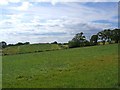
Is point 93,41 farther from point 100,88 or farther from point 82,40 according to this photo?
point 100,88

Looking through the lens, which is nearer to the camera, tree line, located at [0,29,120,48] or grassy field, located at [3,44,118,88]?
grassy field, located at [3,44,118,88]

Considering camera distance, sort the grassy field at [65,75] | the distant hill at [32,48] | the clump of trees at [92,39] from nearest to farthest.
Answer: the grassy field at [65,75] < the distant hill at [32,48] < the clump of trees at [92,39]

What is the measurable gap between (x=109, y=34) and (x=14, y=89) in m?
120

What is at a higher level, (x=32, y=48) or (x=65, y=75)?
(x=32, y=48)

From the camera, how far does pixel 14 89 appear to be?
16000 mm

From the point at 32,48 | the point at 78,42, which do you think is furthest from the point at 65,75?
the point at 78,42

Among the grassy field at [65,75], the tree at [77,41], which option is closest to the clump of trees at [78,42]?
the tree at [77,41]

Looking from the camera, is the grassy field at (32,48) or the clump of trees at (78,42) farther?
the clump of trees at (78,42)

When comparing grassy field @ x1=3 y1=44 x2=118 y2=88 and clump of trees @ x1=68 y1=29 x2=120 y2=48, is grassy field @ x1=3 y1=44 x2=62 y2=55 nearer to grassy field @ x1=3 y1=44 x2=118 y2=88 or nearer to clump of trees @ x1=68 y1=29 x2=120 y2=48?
clump of trees @ x1=68 y1=29 x2=120 y2=48

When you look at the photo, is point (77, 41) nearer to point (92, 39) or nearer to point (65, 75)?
point (92, 39)

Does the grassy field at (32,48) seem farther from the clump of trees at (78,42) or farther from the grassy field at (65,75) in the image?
the grassy field at (65,75)

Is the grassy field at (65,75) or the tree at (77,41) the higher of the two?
the tree at (77,41)

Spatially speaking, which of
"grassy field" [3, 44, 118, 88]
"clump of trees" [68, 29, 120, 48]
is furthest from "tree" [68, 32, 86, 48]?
"grassy field" [3, 44, 118, 88]

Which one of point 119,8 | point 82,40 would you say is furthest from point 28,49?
point 119,8
